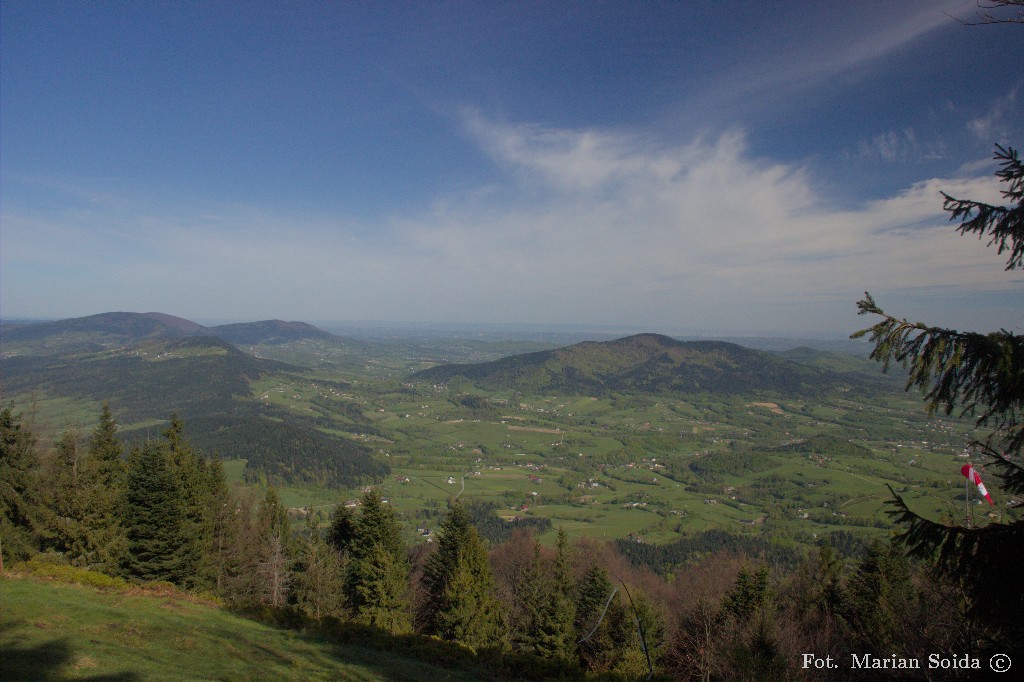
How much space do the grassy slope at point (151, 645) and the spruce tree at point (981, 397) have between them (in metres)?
13.6

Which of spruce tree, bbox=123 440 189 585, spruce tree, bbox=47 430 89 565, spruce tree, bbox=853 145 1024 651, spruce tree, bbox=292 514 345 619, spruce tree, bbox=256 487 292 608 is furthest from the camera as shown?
spruce tree, bbox=256 487 292 608

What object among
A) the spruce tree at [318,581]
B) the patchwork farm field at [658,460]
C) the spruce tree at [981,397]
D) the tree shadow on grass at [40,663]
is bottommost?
the patchwork farm field at [658,460]

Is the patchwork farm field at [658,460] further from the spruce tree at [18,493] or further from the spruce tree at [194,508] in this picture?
the spruce tree at [18,493]

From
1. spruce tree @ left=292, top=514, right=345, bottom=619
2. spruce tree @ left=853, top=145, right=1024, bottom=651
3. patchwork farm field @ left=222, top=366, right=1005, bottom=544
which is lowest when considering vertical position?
patchwork farm field @ left=222, top=366, right=1005, bottom=544

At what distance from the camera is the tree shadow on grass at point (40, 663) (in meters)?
8.64

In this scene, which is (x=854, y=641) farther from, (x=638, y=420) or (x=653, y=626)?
(x=638, y=420)

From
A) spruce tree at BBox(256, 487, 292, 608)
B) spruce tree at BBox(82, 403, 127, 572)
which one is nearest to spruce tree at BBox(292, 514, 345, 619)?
spruce tree at BBox(256, 487, 292, 608)

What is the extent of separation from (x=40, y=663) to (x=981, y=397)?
1726 cm

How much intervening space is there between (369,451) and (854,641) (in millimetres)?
114884

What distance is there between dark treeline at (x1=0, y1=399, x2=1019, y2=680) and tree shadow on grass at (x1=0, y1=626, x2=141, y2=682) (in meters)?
9.48

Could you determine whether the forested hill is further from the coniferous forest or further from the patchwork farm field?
the coniferous forest

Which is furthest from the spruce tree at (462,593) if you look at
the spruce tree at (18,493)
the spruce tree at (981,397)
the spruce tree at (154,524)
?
the spruce tree at (981,397)

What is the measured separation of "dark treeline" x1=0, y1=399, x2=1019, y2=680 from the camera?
66.9ft

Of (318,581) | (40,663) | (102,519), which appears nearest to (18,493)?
(102,519)
